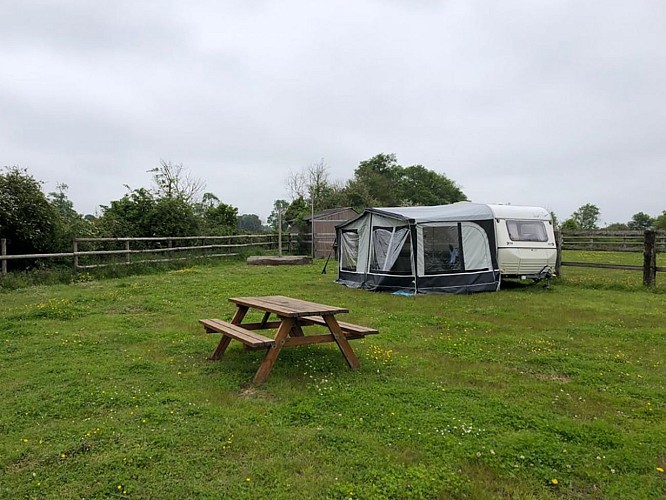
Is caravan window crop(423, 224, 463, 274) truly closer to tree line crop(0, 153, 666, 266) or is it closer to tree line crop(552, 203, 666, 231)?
tree line crop(0, 153, 666, 266)

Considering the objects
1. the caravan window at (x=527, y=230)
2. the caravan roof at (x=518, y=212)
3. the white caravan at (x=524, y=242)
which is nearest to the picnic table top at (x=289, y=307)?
the white caravan at (x=524, y=242)

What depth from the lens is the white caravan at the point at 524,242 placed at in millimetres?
11250

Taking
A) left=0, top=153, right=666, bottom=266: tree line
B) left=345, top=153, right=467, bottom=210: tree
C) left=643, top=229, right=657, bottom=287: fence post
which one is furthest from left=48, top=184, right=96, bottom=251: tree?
left=345, top=153, right=467, bottom=210: tree

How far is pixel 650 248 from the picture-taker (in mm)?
10227

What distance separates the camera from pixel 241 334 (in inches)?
181

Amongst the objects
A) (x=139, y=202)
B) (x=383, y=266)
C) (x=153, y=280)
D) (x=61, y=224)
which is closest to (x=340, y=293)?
(x=383, y=266)

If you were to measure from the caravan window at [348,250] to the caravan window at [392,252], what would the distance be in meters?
0.90

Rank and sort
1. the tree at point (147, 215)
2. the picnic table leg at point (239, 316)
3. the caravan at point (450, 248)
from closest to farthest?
the picnic table leg at point (239, 316) → the caravan at point (450, 248) → the tree at point (147, 215)

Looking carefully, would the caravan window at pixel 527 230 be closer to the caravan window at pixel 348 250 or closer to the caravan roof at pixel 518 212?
the caravan roof at pixel 518 212

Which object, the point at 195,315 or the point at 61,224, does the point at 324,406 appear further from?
the point at 61,224

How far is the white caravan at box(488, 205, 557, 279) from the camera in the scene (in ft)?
36.9

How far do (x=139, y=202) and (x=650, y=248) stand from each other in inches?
604

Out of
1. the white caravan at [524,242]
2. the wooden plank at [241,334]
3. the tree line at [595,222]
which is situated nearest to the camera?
the wooden plank at [241,334]

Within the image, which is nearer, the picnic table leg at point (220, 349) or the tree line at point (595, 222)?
the picnic table leg at point (220, 349)
